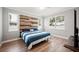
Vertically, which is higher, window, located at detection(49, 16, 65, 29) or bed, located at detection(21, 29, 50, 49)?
window, located at detection(49, 16, 65, 29)

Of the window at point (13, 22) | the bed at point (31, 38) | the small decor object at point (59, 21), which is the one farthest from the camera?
the bed at point (31, 38)

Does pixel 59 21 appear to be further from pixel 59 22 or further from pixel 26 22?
pixel 26 22

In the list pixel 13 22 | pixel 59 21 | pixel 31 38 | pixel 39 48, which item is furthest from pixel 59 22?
pixel 13 22

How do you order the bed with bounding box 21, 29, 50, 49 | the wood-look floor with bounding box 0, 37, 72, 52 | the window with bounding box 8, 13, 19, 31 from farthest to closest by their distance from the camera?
the bed with bounding box 21, 29, 50, 49 < the window with bounding box 8, 13, 19, 31 < the wood-look floor with bounding box 0, 37, 72, 52

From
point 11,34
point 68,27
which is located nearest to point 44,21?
point 68,27

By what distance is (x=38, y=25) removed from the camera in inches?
67.1

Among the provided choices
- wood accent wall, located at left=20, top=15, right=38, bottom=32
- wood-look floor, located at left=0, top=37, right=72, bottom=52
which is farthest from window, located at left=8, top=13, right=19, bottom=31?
wood-look floor, located at left=0, top=37, right=72, bottom=52

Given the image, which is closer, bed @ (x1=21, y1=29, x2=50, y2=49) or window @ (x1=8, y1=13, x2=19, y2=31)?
window @ (x1=8, y1=13, x2=19, y2=31)

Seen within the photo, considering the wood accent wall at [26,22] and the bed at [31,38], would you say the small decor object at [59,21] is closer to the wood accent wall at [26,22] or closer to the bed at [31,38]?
the bed at [31,38]

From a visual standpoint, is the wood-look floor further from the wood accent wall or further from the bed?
the wood accent wall

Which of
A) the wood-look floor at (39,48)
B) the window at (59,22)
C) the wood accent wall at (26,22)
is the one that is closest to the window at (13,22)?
the wood accent wall at (26,22)

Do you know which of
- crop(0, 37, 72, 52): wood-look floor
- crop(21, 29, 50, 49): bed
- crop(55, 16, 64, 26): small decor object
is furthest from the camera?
crop(21, 29, 50, 49): bed
